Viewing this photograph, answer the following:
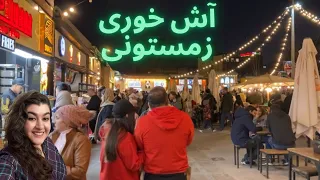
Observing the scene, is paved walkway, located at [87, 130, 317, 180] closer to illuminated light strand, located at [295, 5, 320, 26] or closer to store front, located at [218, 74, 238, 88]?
illuminated light strand, located at [295, 5, 320, 26]

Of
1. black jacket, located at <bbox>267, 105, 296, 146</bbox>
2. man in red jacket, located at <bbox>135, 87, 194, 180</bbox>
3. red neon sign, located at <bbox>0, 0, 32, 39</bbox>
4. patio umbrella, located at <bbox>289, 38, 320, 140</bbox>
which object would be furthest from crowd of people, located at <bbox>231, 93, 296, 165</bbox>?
red neon sign, located at <bbox>0, 0, 32, 39</bbox>

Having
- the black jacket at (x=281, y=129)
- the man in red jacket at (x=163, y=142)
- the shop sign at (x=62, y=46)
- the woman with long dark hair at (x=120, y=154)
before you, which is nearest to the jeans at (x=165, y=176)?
the man in red jacket at (x=163, y=142)

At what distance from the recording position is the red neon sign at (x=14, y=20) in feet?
24.1

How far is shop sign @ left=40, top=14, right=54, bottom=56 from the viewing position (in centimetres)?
1059

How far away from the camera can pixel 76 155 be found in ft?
10.0

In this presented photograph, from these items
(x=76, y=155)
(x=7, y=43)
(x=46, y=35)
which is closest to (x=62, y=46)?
(x=46, y=35)

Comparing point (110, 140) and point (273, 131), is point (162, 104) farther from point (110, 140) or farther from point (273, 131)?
point (273, 131)

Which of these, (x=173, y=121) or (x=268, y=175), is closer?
(x=173, y=121)

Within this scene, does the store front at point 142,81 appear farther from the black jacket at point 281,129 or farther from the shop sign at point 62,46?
the black jacket at point 281,129

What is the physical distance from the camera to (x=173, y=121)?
3.52 meters

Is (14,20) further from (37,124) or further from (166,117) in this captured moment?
(37,124)

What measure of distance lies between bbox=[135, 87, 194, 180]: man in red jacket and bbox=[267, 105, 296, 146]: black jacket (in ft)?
14.2

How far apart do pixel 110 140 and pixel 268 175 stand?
15.9 ft

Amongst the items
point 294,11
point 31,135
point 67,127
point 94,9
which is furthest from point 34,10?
point 94,9
